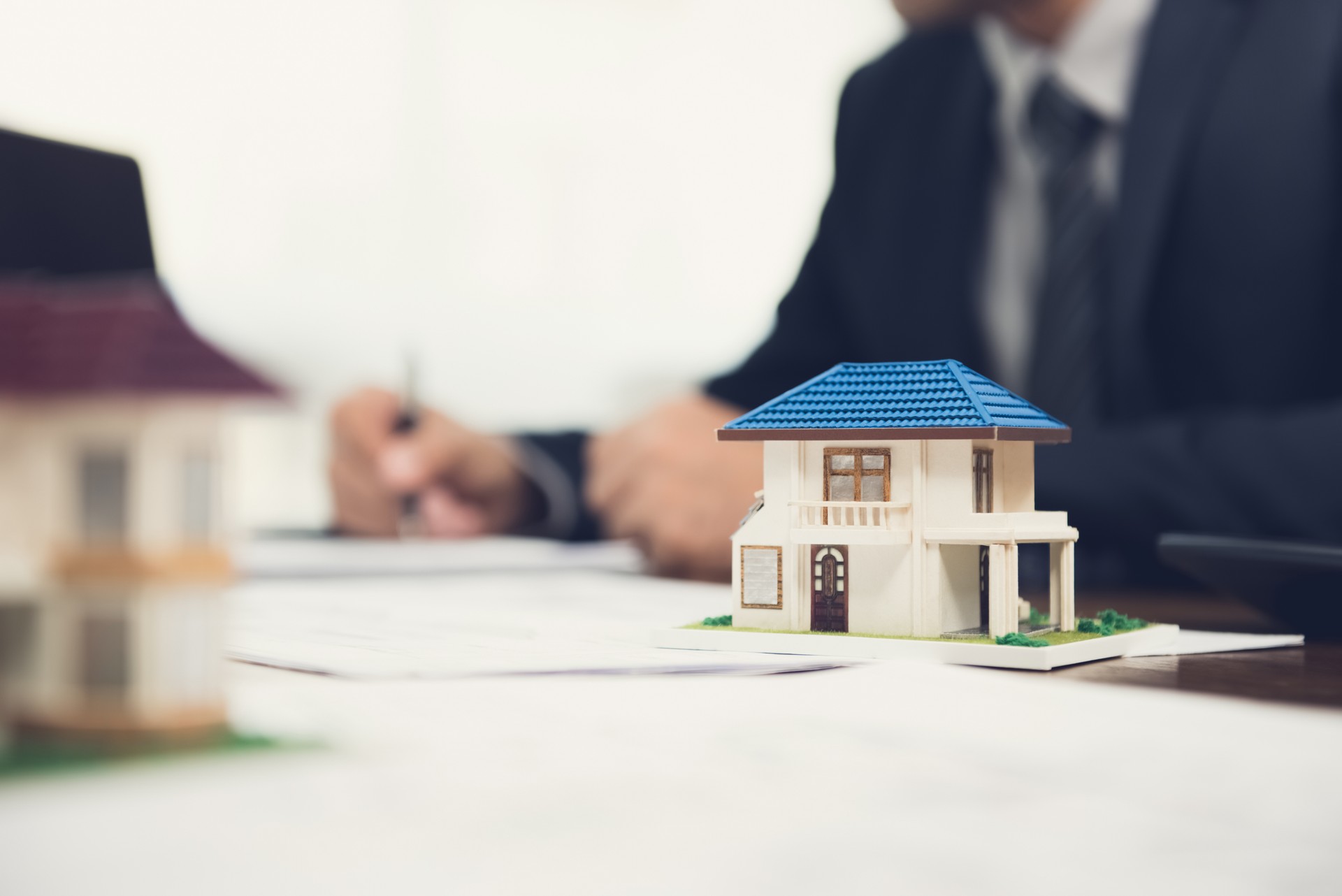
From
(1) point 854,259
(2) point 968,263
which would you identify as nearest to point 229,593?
(2) point 968,263

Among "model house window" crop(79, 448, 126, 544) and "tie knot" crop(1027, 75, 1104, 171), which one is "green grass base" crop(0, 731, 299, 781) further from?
"tie knot" crop(1027, 75, 1104, 171)

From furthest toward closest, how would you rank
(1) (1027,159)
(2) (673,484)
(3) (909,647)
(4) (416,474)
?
(4) (416,474), (1) (1027,159), (2) (673,484), (3) (909,647)

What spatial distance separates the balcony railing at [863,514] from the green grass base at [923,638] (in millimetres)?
50

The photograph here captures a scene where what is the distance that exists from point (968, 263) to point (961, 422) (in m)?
1.02

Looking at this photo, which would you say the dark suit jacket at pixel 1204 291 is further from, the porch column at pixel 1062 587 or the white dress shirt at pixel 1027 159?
the porch column at pixel 1062 587

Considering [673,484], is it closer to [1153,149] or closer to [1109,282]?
[1109,282]

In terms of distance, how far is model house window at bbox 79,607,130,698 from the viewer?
9.5 inches

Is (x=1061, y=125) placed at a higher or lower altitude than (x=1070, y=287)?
higher

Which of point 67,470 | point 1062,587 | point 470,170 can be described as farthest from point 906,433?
point 470,170

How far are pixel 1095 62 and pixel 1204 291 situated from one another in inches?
15.6

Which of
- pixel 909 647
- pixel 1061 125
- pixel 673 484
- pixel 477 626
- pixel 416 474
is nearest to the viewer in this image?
pixel 909 647

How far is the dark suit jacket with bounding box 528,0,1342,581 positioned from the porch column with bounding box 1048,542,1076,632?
1.53 feet

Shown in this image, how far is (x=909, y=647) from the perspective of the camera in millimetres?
552

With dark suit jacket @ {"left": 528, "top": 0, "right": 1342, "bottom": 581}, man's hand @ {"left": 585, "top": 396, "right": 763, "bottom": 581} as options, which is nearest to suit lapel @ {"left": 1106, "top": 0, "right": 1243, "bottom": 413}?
dark suit jacket @ {"left": 528, "top": 0, "right": 1342, "bottom": 581}
